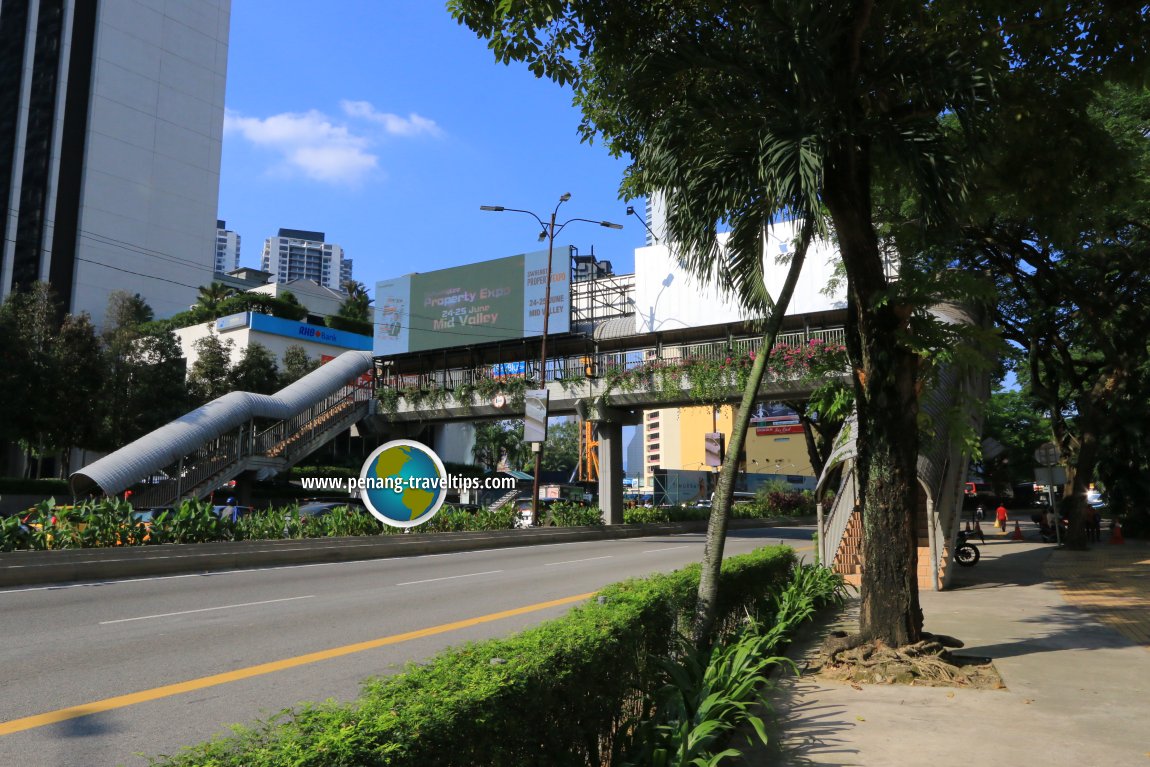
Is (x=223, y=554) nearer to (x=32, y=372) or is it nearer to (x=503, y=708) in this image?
(x=503, y=708)

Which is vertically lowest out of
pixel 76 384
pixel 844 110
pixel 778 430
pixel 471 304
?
pixel 844 110

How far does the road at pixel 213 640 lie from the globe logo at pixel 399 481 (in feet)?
4.05

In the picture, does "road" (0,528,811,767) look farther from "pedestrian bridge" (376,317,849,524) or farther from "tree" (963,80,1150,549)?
"pedestrian bridge" (376,317,849,524)

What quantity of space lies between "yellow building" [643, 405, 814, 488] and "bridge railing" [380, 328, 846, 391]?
2081cm

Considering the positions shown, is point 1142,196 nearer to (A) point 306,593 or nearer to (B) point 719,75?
(B) point 719,75

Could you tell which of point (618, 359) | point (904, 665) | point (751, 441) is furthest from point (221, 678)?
point (751, 441)

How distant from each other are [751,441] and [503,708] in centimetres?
8741

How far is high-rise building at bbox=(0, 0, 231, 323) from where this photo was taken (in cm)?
7375

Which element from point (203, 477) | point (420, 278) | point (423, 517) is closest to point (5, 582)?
point (423, 517)

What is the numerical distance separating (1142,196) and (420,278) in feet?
124

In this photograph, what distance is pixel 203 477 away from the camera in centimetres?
3072

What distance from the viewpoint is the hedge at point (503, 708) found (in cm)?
273

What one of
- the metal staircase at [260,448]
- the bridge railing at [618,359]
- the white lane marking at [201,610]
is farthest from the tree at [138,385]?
the white lane marking at [201,610]

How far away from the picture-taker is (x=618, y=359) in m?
35.8
